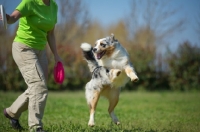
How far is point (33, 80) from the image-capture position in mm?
4961

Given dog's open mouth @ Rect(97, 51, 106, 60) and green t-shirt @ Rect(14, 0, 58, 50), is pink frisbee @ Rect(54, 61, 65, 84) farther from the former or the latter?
dog's open mouth @ Rect(97, 51, 106, 60)

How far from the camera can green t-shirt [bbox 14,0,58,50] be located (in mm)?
4996

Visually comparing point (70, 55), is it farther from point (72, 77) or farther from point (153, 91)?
point (153, 91)

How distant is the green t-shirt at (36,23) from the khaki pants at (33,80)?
0.12 meters

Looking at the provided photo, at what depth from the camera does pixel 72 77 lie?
20109 mm

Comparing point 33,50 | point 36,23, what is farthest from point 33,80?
point 36,23

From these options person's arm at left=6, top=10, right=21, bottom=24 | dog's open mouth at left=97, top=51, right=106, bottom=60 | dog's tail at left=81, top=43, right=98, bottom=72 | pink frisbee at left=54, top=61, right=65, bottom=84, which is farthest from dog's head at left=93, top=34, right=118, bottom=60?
person's arm at left=6, top=10, right=21, bottom=24

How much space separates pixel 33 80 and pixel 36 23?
2.93 feet

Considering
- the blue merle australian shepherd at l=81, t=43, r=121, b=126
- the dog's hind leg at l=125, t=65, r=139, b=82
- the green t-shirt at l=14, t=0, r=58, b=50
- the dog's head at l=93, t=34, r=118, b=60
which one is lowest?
the blue merle australian shepherd at l=81, t=43, r=121, b=126

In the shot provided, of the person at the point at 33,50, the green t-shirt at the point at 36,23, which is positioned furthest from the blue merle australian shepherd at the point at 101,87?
the green t-shirt at the point at 36,23

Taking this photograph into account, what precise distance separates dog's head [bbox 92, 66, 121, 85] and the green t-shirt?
5.54ft

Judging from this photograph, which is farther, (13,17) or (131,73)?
(131,73)

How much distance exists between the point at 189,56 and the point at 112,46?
1386 centimetres

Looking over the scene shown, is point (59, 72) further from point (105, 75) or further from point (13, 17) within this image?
point (13, 17)
